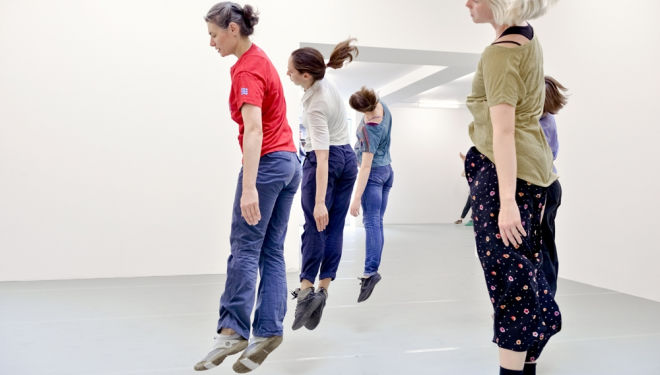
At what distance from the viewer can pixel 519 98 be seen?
4.86 ft

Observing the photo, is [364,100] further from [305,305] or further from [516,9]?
[516,9]

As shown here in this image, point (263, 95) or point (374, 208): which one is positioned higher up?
point (263, 95)

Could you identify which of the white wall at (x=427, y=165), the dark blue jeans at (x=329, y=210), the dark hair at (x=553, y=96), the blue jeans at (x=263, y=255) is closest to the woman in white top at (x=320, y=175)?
the dark blue jeans at (x=329, y=210)

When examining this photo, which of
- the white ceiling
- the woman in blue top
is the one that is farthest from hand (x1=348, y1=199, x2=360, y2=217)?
the white ceiling

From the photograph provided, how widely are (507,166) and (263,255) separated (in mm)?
1017

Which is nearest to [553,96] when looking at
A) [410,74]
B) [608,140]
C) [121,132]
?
[608,140]

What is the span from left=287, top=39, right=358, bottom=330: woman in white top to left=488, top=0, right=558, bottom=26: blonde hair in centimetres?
113

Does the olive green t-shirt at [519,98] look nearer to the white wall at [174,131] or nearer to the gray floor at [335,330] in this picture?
the gray floor at [335,330]

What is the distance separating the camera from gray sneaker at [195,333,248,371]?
1.87m

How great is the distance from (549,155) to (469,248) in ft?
16.4

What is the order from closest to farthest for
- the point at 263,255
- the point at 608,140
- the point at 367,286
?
the point at 263,255 → the point at 367,286 → the point at 608,140

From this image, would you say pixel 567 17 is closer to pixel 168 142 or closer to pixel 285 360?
pixel 168 142

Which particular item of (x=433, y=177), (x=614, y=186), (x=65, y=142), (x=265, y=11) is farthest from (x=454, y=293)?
(x=433, y=177)

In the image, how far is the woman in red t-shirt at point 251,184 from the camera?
1.89 meters
